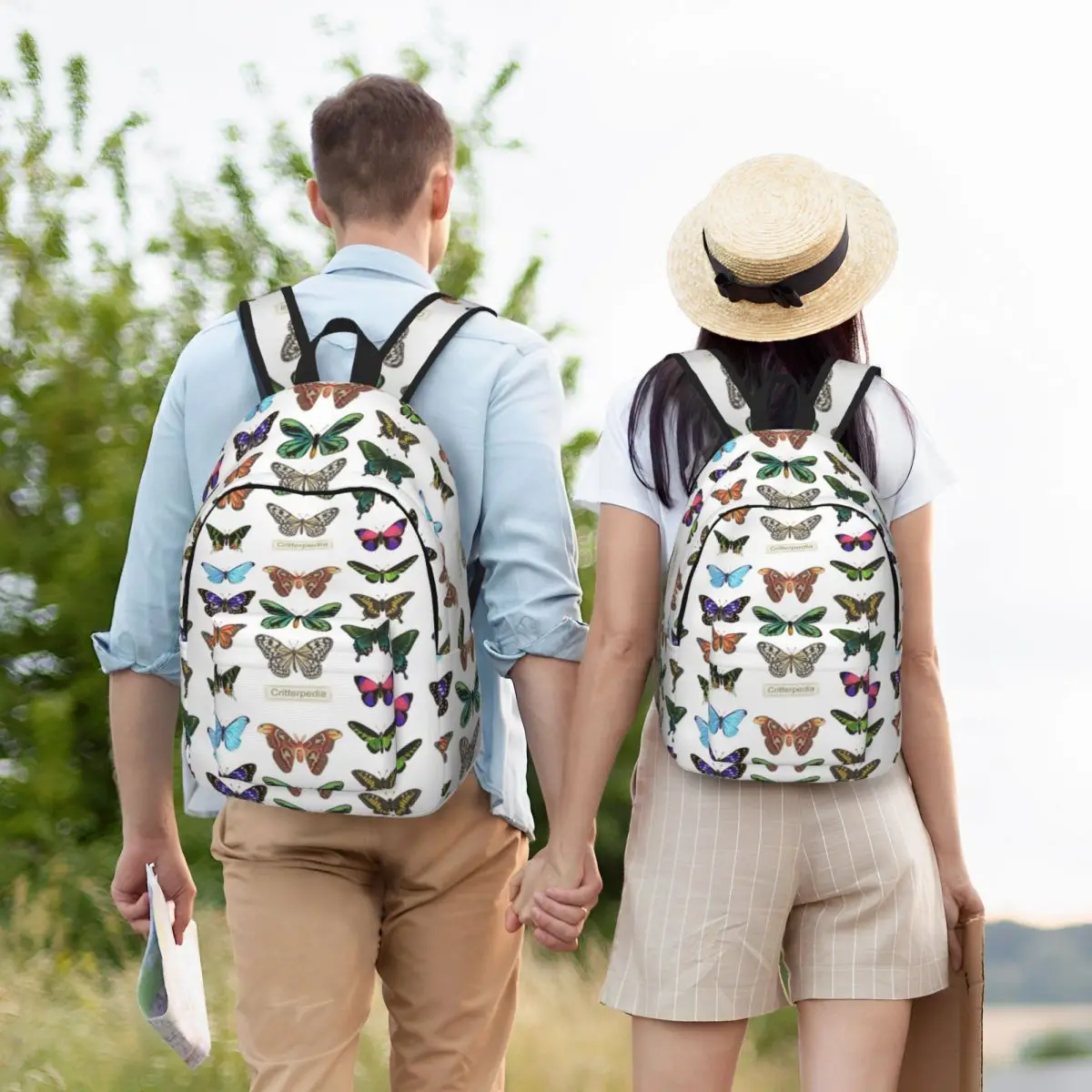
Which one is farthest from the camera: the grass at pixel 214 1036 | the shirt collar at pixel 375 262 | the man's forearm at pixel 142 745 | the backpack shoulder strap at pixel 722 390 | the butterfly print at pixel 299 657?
the grass at pixel 214 1036

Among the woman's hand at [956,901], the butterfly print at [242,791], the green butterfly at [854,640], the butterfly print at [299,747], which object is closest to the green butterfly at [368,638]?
the butterfly print at [299,747]

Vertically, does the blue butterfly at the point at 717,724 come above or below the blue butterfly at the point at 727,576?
below

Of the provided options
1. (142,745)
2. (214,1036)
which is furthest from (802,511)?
(214,1036)

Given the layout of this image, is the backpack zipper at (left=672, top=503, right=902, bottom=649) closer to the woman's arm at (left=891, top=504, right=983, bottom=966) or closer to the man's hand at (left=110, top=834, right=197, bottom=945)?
the woman's arm at (left=891, top=504, right=983, bottom=966)

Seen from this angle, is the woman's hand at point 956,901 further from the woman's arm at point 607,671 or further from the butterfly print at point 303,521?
the butterfly print at point 303,521

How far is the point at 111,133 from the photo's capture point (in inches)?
229

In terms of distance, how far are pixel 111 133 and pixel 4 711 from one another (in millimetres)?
2356

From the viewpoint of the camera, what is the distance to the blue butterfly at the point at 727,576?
69.4 inches

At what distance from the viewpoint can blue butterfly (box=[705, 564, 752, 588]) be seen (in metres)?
1.76

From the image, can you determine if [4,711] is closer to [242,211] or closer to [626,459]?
[242,211]

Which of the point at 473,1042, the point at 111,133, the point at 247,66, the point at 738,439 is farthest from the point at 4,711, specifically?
the point at 738,439

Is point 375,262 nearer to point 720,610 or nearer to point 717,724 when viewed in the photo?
point 720,610

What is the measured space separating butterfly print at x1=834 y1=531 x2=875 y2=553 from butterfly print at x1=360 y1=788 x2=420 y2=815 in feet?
1.99

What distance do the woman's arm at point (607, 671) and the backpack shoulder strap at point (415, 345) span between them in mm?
306
